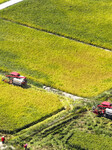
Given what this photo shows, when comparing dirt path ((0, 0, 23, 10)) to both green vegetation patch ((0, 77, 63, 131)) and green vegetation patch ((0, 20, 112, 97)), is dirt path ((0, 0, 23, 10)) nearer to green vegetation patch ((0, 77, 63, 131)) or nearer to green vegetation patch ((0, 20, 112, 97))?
green vegetation patch ((0, 20, 112, 97))

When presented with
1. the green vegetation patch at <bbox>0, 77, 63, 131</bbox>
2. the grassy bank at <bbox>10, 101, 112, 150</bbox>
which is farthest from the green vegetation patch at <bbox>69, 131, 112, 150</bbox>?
the green vegetation patch at <bbox>0, 77, 63, 131</bbox>

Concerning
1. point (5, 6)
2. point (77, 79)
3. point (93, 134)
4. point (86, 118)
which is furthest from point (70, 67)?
point (5, 6)

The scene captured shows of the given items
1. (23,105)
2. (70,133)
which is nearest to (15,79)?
(23,105)

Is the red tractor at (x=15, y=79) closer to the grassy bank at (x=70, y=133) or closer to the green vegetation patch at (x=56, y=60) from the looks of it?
the green vegetation patch at (x=56, y=60)

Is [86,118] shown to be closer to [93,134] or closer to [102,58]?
[93,134]

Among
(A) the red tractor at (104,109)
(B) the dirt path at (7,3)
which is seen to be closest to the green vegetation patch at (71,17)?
(B) the dirt path at (7,3)

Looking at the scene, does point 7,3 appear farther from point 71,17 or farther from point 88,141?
point 88,141
